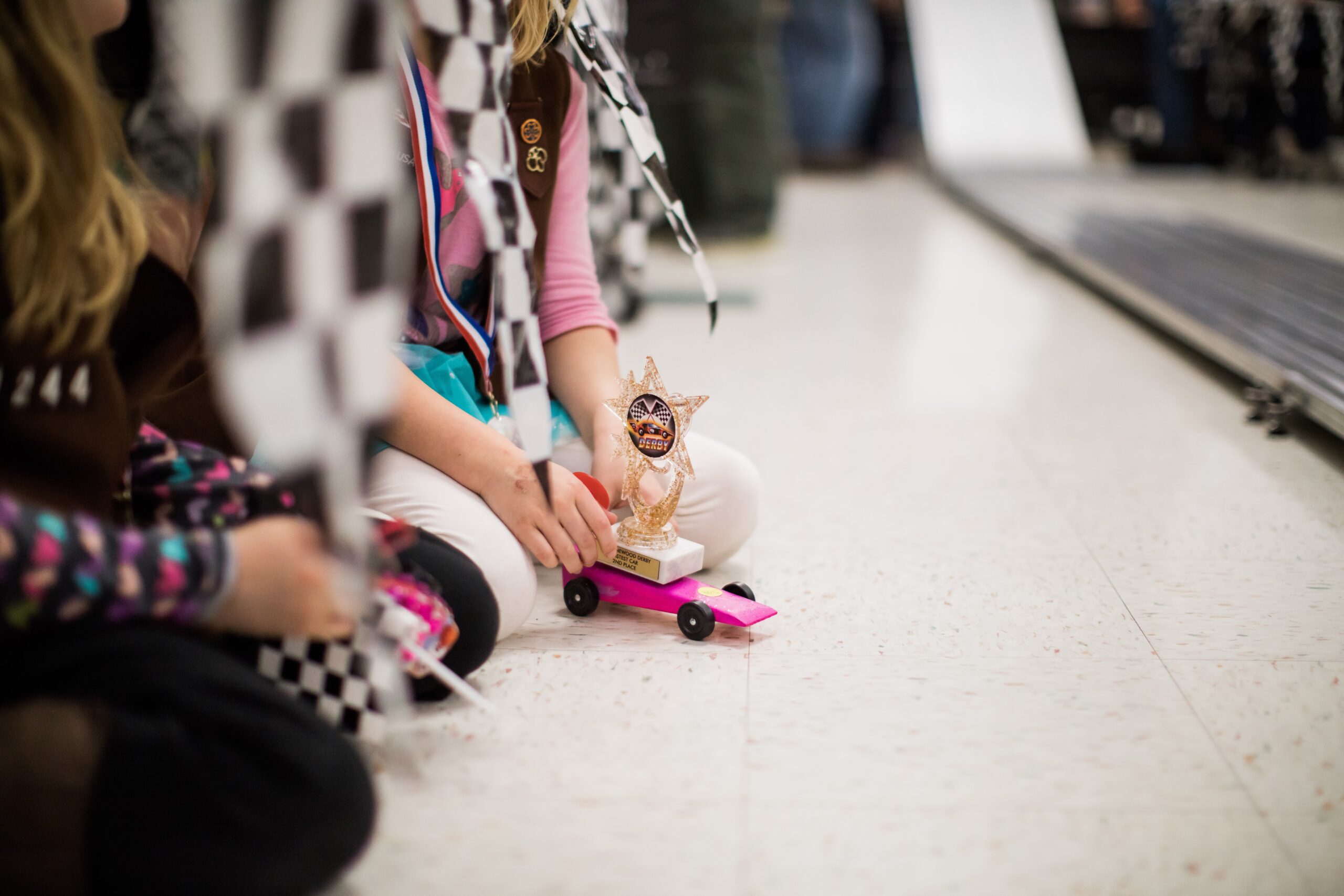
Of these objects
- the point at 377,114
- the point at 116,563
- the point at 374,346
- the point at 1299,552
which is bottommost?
the point at 1299,552

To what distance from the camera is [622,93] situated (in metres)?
1.13

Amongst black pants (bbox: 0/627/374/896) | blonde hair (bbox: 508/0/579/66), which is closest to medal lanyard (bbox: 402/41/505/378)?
blonde hair (bbox: 508/0/579/66)

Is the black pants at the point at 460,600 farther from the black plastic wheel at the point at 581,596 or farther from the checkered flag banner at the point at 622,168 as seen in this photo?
the checkered flag banner at the point at 622,168

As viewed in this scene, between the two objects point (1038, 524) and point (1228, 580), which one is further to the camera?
point (1038, 524)

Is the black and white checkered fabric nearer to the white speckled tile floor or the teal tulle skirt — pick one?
the white speckled tile floor

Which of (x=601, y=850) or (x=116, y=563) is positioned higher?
(x=116, y=563)

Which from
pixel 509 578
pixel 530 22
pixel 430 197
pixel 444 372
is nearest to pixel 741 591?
pixel 509 578

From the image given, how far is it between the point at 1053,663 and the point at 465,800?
63 cm

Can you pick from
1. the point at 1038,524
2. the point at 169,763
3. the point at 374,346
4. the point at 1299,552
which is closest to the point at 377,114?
the point at 374,346

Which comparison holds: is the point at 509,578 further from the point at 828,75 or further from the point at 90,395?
the point at 828,75

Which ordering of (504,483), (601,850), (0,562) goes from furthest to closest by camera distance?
(504,483)
(601,850)
(0,562)

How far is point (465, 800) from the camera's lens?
0.88m

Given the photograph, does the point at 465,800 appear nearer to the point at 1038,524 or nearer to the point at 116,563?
the point at 116,563

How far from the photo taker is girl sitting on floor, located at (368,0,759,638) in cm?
107
